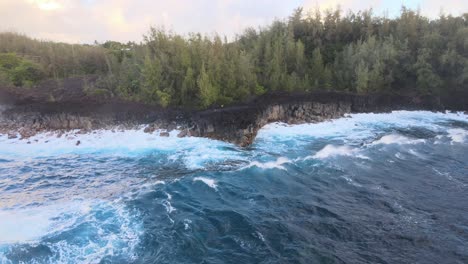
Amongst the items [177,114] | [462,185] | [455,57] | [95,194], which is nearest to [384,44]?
[455,57]

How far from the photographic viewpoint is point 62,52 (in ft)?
75.9

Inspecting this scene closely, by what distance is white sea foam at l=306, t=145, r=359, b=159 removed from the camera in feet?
45.3

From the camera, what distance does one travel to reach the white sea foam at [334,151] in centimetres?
1380

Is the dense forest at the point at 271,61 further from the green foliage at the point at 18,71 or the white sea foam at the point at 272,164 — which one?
the white sea foam at the point at 272,164

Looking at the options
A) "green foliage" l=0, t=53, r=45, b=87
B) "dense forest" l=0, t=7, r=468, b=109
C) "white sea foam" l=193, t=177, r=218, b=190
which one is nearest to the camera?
"white sea foam" l=193, t=177, r=218, b=190

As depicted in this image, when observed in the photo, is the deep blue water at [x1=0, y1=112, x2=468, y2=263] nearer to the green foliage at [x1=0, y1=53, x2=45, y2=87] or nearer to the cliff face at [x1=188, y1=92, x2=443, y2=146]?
the cliff face at [x1=188, y1=92, x2=443, y2=146]

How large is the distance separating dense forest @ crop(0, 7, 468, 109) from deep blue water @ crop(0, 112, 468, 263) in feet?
13.0

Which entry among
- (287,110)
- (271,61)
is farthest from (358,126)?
(271,61)

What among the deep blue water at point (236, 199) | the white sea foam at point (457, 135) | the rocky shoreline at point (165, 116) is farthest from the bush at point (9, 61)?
the white sea foam at point (457, 135)

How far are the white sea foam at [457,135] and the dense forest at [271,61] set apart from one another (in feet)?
18.6

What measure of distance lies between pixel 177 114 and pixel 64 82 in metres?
9.46

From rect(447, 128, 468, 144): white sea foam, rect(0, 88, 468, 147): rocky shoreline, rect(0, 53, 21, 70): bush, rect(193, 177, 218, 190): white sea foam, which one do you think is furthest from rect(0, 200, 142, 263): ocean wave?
rect(0, 53, 21, 70): bush

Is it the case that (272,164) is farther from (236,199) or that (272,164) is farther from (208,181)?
(236,199)

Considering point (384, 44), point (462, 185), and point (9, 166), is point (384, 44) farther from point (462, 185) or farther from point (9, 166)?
point (9, 166)
